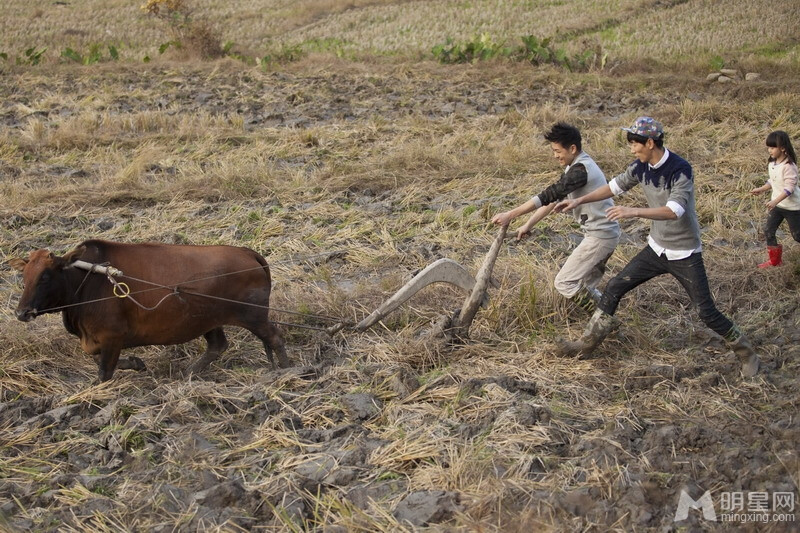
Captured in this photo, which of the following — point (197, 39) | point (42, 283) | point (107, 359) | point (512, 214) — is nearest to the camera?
point (42, 283)

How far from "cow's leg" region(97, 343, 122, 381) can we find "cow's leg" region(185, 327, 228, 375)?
1.85ft

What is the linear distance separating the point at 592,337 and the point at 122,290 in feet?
10.1

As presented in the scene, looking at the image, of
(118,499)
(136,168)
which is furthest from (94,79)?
(118,499)

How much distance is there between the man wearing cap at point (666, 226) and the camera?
16.6 ft

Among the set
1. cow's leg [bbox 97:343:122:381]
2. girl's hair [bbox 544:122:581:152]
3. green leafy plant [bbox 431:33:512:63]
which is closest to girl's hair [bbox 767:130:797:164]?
girl's hair [bbox 544:122:581:152]

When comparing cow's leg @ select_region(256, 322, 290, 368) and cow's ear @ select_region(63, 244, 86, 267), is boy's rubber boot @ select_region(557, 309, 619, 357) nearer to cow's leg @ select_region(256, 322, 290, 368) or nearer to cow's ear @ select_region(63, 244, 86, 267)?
cow's leg @ select_region(256, 322, 290, 368)

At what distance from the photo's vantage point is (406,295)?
19.7 feet

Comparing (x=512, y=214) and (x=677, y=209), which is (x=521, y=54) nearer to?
(x=512, y=214)

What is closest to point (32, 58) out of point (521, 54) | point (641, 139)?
point (521, 54)

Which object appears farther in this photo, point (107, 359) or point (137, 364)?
point (137, 364)

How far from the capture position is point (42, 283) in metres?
5.37

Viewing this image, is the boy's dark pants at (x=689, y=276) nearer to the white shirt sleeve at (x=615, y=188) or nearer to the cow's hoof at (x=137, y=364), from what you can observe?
the white shirt sleeve at (x=615, y=188)

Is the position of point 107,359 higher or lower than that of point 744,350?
higher

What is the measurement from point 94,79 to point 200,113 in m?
5.54
